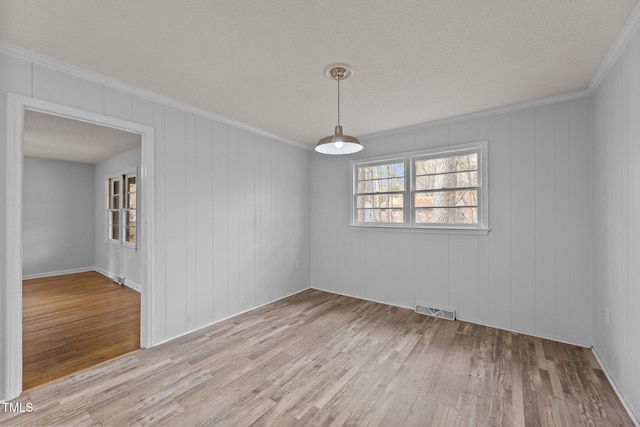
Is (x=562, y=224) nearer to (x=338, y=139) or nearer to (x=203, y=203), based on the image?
(x=338, y=139)

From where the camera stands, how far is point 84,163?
21.9 ft

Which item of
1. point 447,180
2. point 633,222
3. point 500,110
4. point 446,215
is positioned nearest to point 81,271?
point 446,215

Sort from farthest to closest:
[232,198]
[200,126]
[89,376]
A: [232,198]
[200,126]
[89,376]

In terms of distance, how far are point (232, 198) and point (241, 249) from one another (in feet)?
2.37

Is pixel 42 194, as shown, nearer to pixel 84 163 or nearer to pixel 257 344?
pixel 84 163

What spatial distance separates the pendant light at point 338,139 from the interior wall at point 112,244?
4246mm

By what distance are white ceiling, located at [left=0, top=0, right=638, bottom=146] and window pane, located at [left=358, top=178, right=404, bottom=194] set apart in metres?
1.36

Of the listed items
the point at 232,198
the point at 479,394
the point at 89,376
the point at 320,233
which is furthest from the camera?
the point at 320,233

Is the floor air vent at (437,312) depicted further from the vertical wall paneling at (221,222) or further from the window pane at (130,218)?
the window pane at (130,218)

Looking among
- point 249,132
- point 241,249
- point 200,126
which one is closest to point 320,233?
point 241,249

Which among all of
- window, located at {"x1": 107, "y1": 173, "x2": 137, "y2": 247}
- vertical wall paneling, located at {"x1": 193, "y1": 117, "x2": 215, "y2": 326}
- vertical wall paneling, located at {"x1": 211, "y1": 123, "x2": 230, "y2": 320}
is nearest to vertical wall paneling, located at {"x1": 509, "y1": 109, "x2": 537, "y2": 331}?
vertical wall paneling, located at {"x1": 211, "y1": 123, "x2": 230, "y2": 320}

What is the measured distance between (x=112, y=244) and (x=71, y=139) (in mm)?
2356

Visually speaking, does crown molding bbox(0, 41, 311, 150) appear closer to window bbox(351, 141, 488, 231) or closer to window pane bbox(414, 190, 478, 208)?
window bbox(351, 141, 488, 231)

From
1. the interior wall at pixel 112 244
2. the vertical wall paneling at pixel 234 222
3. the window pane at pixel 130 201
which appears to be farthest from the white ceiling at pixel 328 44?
the interior wall at pixel 112 244
